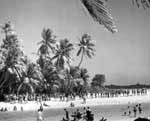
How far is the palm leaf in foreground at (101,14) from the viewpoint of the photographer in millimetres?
4070

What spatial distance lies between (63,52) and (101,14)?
59154 millimetres

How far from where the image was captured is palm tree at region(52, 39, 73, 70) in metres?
62.7

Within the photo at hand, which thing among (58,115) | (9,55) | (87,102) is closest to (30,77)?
(9,55)

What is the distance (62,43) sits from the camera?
6344 cm

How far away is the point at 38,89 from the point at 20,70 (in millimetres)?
6696

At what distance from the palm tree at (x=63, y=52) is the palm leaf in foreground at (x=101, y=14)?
5819 cm

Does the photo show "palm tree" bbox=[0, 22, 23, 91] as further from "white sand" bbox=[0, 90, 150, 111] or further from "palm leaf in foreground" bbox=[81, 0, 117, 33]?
"palm leaf in foreground" bbox=[81, 0, 117, 33]

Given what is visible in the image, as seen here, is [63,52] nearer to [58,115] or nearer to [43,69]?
[43,69]

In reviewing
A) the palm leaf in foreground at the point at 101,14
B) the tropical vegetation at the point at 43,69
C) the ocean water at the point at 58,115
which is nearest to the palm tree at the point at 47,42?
the tropical vegetation at the point at 43,69

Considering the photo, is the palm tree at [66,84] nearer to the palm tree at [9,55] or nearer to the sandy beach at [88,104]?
the sandy beach at [88,104]

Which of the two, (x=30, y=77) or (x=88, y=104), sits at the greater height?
(x=30, y=77)

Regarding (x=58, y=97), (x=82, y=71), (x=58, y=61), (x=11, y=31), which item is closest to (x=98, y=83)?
(x=82, y=71)

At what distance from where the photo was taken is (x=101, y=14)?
13.5ft

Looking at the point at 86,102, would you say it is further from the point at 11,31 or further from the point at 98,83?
the point at 98,83
